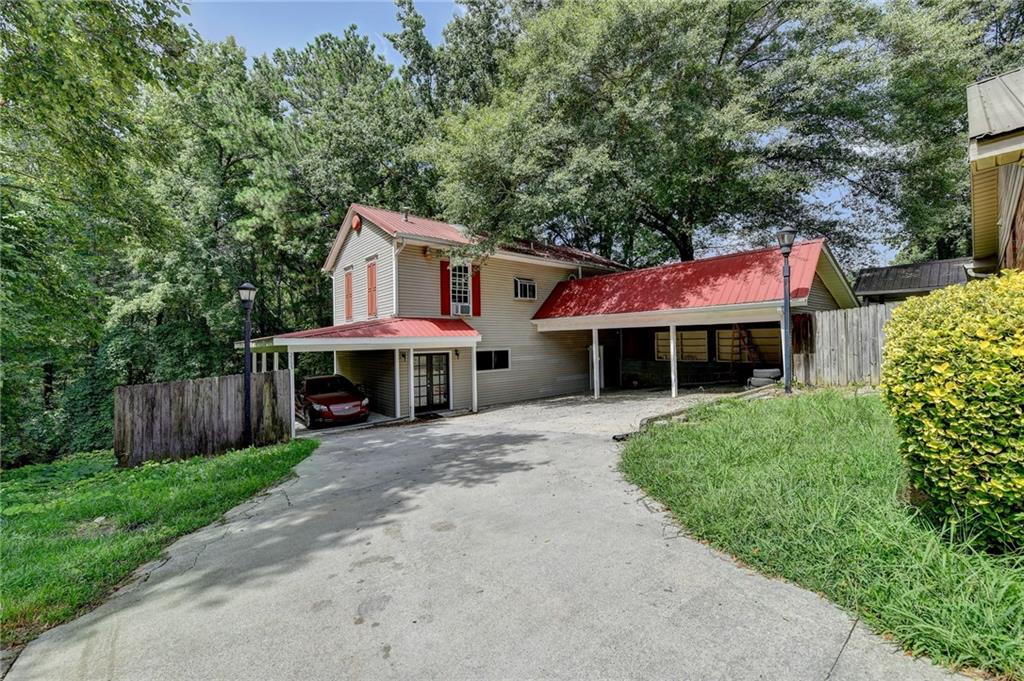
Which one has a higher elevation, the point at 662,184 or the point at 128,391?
the point at 662,184

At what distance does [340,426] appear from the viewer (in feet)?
39.1

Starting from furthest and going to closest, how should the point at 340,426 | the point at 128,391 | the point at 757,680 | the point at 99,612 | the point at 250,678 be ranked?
the point at 340,426, the point at 128,391, the point at 99,612, the point at 250,678, the point at 757,680

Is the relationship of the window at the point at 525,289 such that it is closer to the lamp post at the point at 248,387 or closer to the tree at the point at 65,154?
the lamp post at the point at 248,387

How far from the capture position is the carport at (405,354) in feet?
36.9

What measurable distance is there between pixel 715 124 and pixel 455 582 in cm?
1385

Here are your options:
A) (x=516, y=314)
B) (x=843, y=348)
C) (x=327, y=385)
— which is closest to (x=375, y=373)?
(x=327, y=385)

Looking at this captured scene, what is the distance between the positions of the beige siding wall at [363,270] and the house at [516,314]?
0.06 metres

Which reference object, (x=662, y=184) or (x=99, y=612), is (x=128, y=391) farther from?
(x=662, y=184)

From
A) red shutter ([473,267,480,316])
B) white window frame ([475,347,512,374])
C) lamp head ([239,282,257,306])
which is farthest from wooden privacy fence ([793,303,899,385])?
lamp head ([239,282,257,306])

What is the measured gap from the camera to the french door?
532 inches

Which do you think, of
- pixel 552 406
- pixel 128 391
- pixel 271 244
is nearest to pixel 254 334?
pixel 271 244

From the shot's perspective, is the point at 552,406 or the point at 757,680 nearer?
the point at 757,680

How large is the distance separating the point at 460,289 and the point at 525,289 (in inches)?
115

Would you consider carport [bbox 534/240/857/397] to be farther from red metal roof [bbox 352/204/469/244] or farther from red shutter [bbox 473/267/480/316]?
red metal roof [bbox 352/204/469/244]
